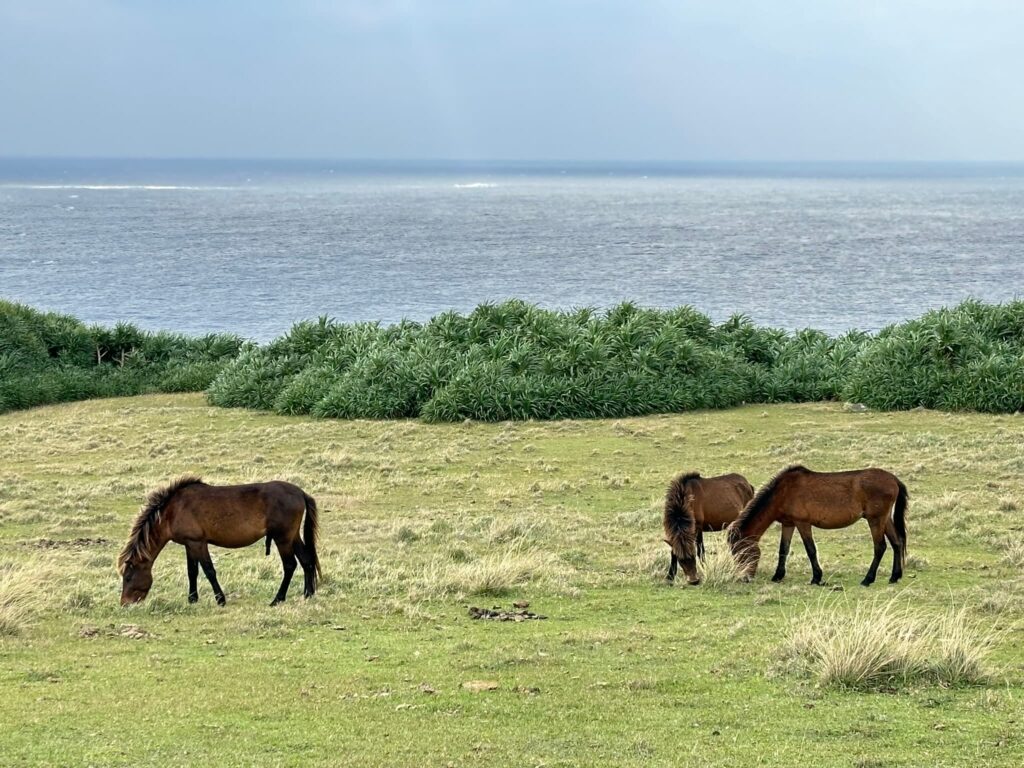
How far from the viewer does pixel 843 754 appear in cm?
715

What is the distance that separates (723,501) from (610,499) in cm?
505

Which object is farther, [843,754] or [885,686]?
[885,686]

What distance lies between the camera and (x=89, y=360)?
3178 centimetres

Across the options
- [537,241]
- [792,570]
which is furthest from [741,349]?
[537,241]

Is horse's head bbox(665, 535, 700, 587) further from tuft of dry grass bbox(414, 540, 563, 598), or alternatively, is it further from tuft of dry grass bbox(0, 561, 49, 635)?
tuft of dry grass bbox(0, 561, 49, 635)

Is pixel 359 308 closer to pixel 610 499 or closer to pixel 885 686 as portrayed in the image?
pixel 610 499

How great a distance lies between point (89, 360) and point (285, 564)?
22.2m

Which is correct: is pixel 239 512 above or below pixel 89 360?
above

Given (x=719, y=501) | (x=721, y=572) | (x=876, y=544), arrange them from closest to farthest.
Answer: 1. (x=876, y=544)
2. (x=721, y=572)
3. (x=719, y=501)

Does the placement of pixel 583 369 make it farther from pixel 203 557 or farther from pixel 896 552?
pixel 203 557

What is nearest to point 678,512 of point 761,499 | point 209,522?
point 761,499

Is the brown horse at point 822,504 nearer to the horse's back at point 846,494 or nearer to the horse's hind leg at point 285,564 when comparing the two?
the horse's back at point 846,494

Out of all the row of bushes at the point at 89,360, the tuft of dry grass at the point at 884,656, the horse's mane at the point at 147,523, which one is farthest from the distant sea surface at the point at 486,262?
the tuft of dry grass at the point at 884,656

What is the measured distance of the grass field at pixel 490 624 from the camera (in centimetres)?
754
